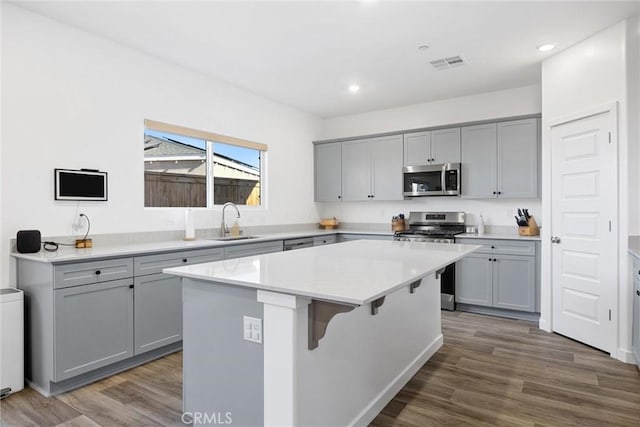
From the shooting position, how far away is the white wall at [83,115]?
2705 millimetres

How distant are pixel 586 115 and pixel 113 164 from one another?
13.6 ft

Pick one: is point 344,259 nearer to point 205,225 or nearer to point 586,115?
point 205,225

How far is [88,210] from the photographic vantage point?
3.13 m

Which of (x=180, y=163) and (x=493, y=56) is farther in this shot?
(x=180, y=163)

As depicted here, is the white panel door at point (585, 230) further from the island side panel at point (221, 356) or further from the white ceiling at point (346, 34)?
the island side panel at point (221, 356)

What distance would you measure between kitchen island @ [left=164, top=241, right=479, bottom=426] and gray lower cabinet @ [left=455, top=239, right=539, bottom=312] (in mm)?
2086

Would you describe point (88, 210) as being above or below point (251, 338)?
above

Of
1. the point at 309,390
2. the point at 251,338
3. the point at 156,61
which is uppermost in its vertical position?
the point at 156,61

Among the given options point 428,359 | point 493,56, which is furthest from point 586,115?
point 428,359

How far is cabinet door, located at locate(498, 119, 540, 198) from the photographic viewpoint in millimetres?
4227

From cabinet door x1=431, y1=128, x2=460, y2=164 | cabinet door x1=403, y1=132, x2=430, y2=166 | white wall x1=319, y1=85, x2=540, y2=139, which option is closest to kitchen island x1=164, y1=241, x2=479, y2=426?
cabinet door x1=431, y1=128, x2=460, y2=164

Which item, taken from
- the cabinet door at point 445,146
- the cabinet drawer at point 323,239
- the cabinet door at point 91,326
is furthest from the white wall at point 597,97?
the cabinet door at point 91,326

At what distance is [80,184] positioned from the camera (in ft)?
Answer: 10.0

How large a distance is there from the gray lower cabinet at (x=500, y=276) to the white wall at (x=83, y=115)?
2.98 metres
